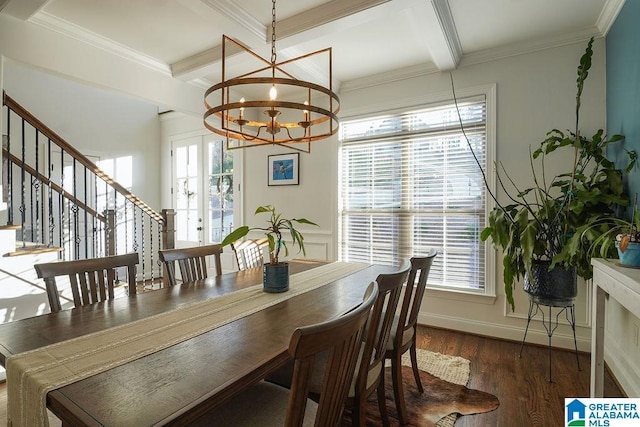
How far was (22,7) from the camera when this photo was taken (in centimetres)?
222

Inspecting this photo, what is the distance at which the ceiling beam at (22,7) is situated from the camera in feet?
7.09

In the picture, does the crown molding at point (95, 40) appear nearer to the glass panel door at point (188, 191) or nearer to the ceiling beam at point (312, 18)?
the ceiling beam at point (312, 18)

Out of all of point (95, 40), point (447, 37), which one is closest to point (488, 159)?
point (447, 37)

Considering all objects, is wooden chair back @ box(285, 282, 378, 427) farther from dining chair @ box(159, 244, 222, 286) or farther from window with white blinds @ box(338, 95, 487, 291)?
window with white blinds @ box(338, 95, 487, 291)

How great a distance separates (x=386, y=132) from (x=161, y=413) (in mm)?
3353

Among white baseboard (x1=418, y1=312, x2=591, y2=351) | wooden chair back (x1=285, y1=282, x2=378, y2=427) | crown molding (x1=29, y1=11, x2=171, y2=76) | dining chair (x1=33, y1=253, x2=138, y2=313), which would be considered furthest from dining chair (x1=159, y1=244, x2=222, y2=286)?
white baseboard (x1=418, y1=312, x2=591, y2=351)

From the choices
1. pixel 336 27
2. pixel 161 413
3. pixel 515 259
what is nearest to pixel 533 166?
pixel 515 259

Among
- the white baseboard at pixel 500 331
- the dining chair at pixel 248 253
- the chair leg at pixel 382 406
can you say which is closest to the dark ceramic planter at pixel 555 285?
the white baseboard at pixel 500 331

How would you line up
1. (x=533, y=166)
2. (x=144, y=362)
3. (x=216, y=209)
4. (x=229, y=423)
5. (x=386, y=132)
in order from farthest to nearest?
(x=216, y=209) < (x=386, y=132) < (x=533, y=166) < (x=229, y=423) < (x=144, y=362)

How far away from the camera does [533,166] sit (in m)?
2.95

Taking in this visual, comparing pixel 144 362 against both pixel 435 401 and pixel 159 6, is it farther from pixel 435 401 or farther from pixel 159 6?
pixel 159 6

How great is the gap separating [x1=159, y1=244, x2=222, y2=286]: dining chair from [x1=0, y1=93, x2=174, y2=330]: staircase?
94cm

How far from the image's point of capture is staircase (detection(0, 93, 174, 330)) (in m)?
2.37

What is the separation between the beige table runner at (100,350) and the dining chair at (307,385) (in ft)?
0.99
